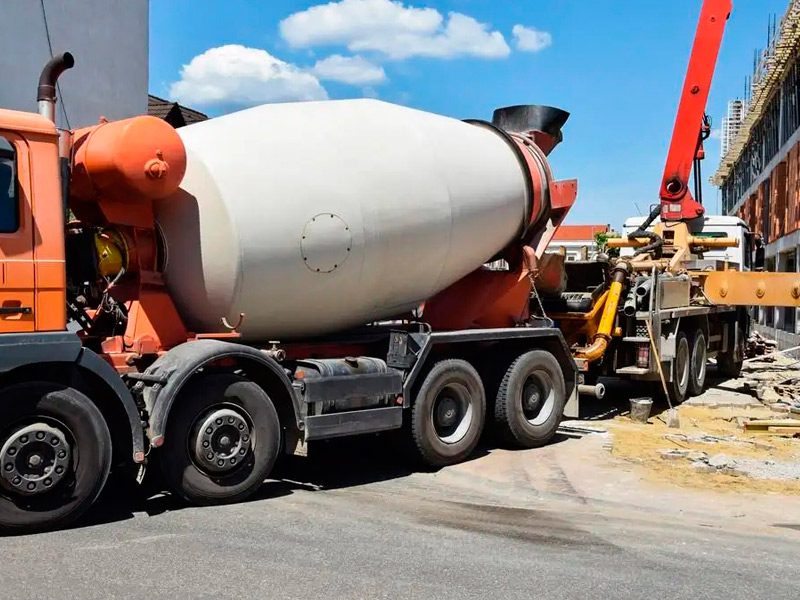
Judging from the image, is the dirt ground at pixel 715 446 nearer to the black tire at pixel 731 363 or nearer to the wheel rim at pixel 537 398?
the wheel rim at pixel 537 398

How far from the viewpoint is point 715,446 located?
9.74 metres

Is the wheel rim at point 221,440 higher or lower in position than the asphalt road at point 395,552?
higher

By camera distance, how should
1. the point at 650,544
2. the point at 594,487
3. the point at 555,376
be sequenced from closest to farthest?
the point at 650,544 < the point at 594,487 < the point at 555,376

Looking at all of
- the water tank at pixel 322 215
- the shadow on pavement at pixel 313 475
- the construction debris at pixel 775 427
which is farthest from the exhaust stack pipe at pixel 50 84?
the construction debris at pixel 775 427

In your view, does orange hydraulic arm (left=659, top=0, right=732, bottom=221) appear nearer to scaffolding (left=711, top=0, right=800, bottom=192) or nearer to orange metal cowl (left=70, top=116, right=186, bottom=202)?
orange metal cowl (left=70, top=116, right=186, bottom=202)

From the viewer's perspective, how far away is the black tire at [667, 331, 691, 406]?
12.7 m

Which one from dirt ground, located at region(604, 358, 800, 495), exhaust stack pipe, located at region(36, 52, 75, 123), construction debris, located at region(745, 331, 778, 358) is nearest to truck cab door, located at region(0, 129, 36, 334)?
exhaust stack pipe, located at region(36, 52, 75, 123)

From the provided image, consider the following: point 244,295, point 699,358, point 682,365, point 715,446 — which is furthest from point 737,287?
point 244,295

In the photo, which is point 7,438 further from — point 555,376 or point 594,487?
point 555,376

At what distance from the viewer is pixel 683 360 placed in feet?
43.0

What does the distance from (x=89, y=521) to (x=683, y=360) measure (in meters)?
9.60

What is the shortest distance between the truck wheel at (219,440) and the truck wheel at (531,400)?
9.93 ft

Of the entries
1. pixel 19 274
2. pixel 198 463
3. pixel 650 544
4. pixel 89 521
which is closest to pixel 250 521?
pixel 198 463

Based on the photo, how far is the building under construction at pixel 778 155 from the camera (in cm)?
2992
